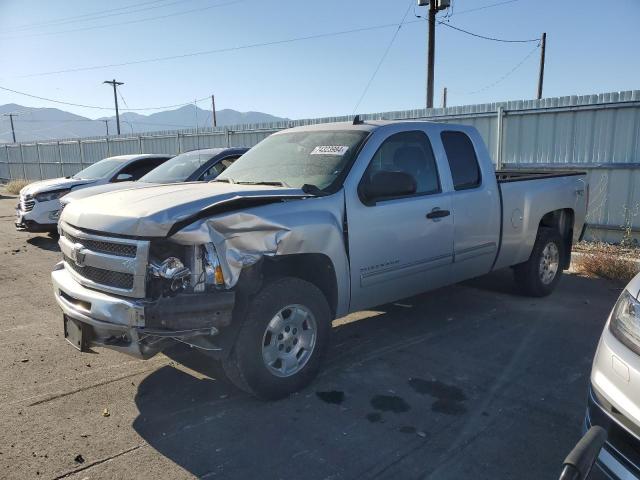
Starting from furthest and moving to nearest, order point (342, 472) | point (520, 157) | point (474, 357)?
point (520, 157), point (474, 357), point (342, 472)

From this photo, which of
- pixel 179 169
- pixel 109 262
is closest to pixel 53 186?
pixel 179 169

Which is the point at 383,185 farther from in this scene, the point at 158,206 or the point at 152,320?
the point at 152,320

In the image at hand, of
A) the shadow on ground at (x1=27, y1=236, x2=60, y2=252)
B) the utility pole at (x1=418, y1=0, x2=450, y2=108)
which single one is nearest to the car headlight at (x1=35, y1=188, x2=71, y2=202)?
the shadow on ground at (x1=27, y1=236, x2=60, y2=252)

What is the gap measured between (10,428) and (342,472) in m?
2.24

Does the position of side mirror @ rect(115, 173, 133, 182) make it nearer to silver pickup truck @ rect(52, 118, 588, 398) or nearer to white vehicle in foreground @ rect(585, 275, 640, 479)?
silver pickup truck @ rect(52, 118, 588, 398)

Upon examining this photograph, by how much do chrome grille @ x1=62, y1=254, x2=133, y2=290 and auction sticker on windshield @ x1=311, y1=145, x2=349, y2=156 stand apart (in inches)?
78.5

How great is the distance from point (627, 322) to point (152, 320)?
260 centimetres

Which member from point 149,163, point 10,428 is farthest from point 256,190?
point 149,163

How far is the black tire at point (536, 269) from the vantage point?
622 centimetres

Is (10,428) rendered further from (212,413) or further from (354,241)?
(354,241)

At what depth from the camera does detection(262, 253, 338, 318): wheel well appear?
12.3 feet

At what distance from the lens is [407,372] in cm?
419

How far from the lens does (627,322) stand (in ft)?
8.15

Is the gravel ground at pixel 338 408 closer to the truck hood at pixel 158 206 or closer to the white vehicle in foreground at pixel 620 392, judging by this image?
the white vehicle in foreground at pixel 620 392
